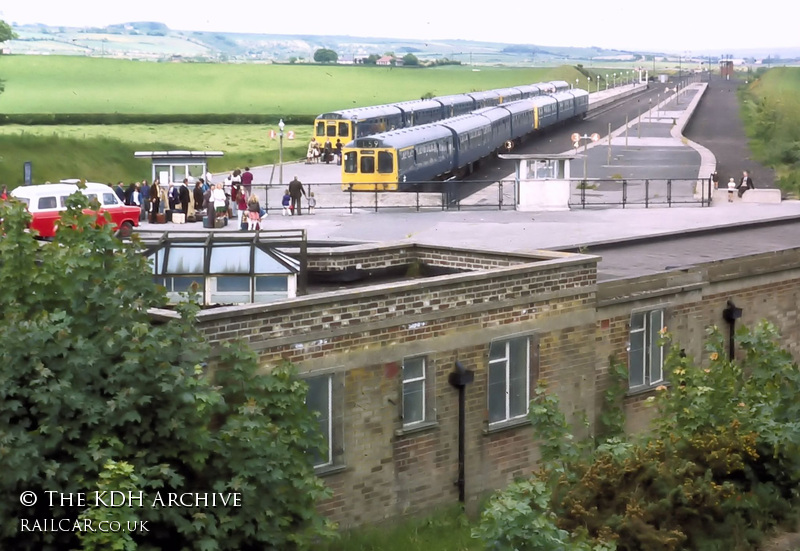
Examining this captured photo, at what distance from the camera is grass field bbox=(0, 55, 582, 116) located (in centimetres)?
11069

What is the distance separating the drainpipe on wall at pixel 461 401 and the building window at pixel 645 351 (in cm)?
425

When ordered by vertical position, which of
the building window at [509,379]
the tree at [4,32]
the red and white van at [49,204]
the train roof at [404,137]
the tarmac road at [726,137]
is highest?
the tree at [4,32]

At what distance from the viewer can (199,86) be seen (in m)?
137

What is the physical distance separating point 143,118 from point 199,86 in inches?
1477

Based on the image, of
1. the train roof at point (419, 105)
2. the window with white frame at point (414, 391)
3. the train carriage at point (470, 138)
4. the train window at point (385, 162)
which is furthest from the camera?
the train roof at point (419, 105)

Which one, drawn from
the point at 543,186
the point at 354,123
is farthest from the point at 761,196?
the point at 354,123

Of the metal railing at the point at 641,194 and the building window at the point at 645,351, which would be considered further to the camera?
the metal railing at the point at 641,194

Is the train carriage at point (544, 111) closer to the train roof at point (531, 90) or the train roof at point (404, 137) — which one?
the train roof at point (531, 90)

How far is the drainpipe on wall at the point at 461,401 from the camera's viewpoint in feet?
58.9

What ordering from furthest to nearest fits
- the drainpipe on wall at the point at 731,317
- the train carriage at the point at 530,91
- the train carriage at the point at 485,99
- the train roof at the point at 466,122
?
1. the train carriage at the point at 530,91
2. the train carriage at the point at 485,99
3. the train roof at the point at 466,122
4. the drainpipe on wall at the point at 731,317

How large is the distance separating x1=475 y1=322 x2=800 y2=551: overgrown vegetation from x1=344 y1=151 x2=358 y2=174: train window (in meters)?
A: 36.5

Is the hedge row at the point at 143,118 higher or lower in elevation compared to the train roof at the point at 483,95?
lower

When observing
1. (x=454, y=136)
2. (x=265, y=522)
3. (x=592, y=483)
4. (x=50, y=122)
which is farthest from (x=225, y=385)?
(x=50, y=122)

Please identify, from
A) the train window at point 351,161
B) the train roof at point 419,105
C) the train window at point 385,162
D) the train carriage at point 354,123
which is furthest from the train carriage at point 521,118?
the train window at point 385,162
